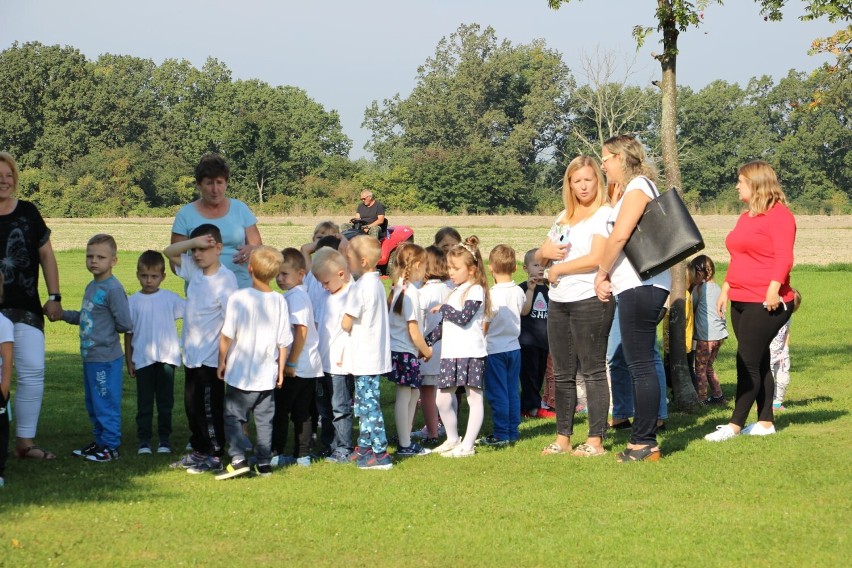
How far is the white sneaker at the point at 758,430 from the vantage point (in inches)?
329

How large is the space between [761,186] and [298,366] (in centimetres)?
377

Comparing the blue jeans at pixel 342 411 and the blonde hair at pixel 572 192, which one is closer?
the blonde hair at pixel 572 192

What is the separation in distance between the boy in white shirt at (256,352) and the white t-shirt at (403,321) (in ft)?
3.30

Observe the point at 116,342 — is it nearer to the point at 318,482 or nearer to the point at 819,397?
the point at 318,482

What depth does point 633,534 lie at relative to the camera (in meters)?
5.61

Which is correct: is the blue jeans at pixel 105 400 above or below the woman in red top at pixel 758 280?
below

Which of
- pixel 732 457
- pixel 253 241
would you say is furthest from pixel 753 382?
pixel 253 241

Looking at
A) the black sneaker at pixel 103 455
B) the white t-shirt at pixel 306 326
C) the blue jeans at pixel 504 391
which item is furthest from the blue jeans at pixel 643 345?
the black sneaker at pixel 103 455

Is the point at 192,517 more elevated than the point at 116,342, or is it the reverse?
the point at 116,342

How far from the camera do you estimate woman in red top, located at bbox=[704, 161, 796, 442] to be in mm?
8070

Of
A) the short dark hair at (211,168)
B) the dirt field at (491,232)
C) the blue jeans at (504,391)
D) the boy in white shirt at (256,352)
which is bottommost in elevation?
the dirt field at (491,232)

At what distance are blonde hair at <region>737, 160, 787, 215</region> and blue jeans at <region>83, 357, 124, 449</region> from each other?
504 cm

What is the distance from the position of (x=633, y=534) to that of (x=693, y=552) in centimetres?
41

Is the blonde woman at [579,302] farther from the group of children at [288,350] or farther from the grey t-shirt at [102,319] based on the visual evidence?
the grey t-shirt at [102,319]
